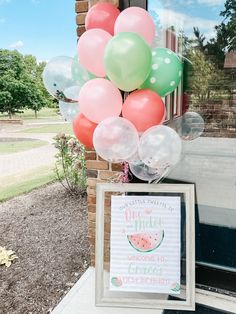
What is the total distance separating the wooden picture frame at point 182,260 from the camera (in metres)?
1.66

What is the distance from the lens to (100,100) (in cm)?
138

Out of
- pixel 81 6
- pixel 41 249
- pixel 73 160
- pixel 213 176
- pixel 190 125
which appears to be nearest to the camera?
pixel 81 6

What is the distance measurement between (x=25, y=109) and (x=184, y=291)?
3060cm

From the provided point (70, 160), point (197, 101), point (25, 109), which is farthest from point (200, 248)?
point (25, 109)

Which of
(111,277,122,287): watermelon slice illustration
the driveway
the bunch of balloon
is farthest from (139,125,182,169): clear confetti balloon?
the driveway

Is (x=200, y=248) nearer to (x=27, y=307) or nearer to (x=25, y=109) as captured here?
(x=27, y=307)

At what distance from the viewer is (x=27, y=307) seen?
75.1 inches

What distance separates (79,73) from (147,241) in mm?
978

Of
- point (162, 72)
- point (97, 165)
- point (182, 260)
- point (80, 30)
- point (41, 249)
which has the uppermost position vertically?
point (80, 30)

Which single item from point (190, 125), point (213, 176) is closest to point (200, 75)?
point (190, 125)

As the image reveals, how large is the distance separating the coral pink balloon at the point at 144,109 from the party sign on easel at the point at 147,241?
47cm

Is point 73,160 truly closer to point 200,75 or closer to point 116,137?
point 200,75

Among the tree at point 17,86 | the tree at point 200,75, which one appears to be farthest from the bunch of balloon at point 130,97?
the tree at point 17,86

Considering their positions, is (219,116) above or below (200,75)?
below
